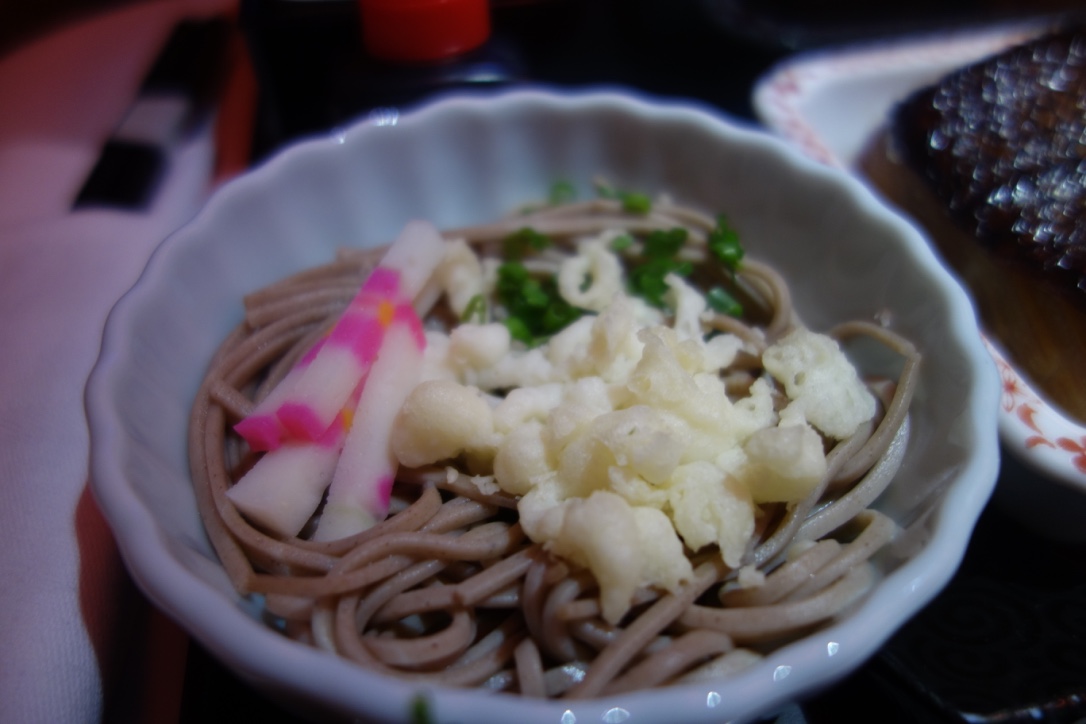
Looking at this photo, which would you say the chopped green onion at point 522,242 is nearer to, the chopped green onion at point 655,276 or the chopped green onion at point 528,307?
the chopped green onion at point 528,307

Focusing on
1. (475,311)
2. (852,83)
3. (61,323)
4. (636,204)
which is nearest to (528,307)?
(475,311)

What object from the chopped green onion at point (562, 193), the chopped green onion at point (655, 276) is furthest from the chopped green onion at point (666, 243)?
the chopped green onion at point (562, 193)

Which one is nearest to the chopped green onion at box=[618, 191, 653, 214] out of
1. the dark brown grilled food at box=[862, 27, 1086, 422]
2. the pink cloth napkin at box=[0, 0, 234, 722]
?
the dark brown grilled food at box=[862, 27, 1086, 422]

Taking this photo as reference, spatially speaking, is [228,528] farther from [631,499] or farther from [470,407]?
[631,499]

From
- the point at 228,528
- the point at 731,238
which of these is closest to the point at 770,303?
the point at 731,238

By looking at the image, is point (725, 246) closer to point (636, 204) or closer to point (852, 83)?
point (636, 204)
